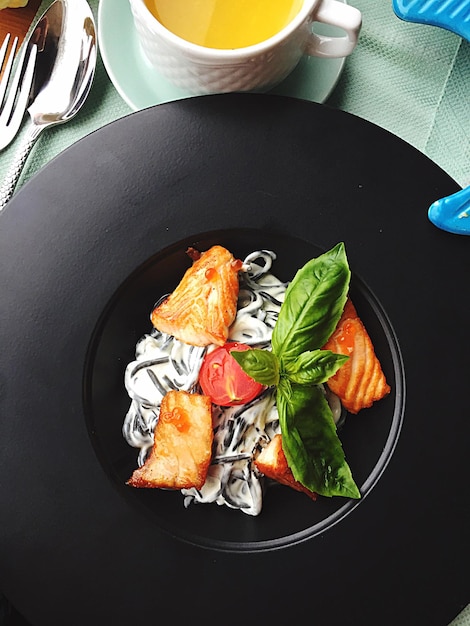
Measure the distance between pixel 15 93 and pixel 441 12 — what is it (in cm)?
92

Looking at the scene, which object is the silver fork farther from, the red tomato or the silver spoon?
the red tomato

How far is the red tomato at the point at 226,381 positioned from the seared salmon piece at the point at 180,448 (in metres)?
0.05

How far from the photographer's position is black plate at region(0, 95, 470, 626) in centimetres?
134

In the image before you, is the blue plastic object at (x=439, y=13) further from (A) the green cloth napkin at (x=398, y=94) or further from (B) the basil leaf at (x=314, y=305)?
(B) the basil leaf at (x=314, y=305)

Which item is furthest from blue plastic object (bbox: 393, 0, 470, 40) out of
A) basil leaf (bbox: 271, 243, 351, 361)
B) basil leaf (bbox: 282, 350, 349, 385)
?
basil leaf (bbox: 282, 350, 349, 385)

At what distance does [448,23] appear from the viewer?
5.13 ft

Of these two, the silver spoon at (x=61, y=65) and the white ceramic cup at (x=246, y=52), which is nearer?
the white ceramic cup at (x=246, y=52)

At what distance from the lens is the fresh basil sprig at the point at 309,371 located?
4.28ft

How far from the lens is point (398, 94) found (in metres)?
1.70

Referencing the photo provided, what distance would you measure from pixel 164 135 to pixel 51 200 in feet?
0.81

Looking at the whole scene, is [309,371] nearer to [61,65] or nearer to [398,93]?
[398,93]

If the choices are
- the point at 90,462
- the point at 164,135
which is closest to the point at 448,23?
the point at 164,135

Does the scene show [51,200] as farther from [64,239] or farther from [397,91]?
[397,91]

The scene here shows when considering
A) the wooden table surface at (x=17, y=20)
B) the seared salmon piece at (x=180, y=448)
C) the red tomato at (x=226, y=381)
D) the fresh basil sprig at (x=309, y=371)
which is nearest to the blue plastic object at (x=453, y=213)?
the fresh basil sprig at (x=309, y=371)
